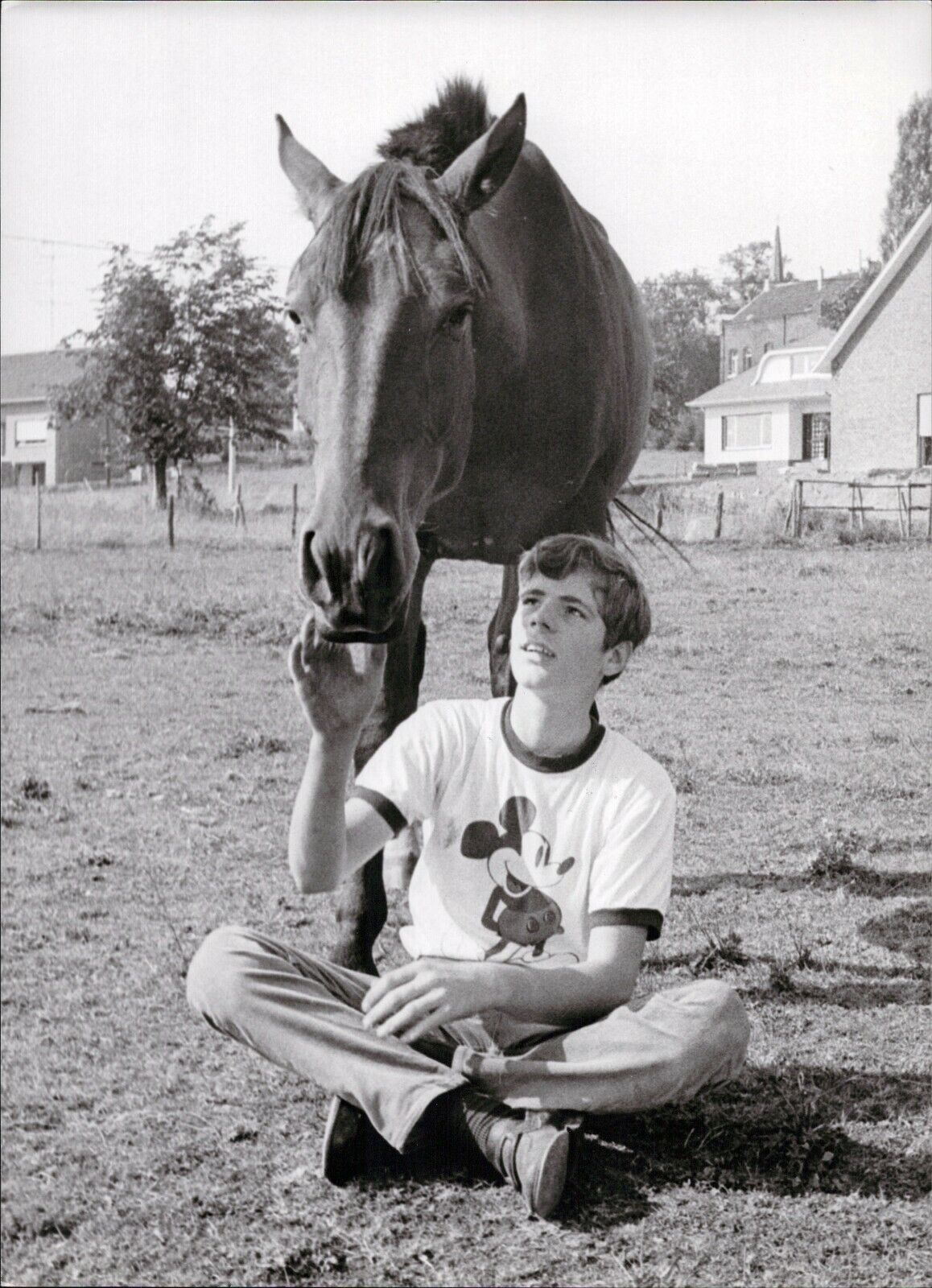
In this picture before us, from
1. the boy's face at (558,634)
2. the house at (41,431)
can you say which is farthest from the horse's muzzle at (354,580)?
the house at (41,431)

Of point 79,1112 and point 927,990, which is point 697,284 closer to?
point 927,990

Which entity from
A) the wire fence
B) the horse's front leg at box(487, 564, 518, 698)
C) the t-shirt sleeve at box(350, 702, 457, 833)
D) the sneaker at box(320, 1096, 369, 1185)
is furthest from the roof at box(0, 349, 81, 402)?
the sneaker at box(320, 1096, 369, 1185)

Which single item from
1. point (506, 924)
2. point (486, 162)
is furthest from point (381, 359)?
point (506, 924)

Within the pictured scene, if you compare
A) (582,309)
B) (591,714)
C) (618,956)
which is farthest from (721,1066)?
(582,309)

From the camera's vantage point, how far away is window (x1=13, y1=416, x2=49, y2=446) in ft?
9.35

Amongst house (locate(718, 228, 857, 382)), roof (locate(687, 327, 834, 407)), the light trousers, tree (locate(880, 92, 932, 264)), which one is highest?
tree (locate(880, 92, 932, 264))

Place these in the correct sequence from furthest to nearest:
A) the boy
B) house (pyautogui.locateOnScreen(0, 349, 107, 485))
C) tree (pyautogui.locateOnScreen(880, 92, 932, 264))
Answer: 1. house (pyautogui.locateOnScreen(0, 349, 107, 485))
2. tree (pyautogui.locateOnScreen(880, 92, 932, 264))
3. the boy

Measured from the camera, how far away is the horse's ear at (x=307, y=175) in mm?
1900

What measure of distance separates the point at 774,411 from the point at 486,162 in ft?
2.89

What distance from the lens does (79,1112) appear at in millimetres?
1898

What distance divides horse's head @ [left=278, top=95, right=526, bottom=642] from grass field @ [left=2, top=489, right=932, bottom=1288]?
0.84 m

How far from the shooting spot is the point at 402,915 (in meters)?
2.64

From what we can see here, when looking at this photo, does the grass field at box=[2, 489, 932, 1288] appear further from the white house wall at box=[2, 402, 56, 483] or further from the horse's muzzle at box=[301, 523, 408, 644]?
the horse's muzzle at box=[301, 523, 408, 644]

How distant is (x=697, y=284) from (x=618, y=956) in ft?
4.71
